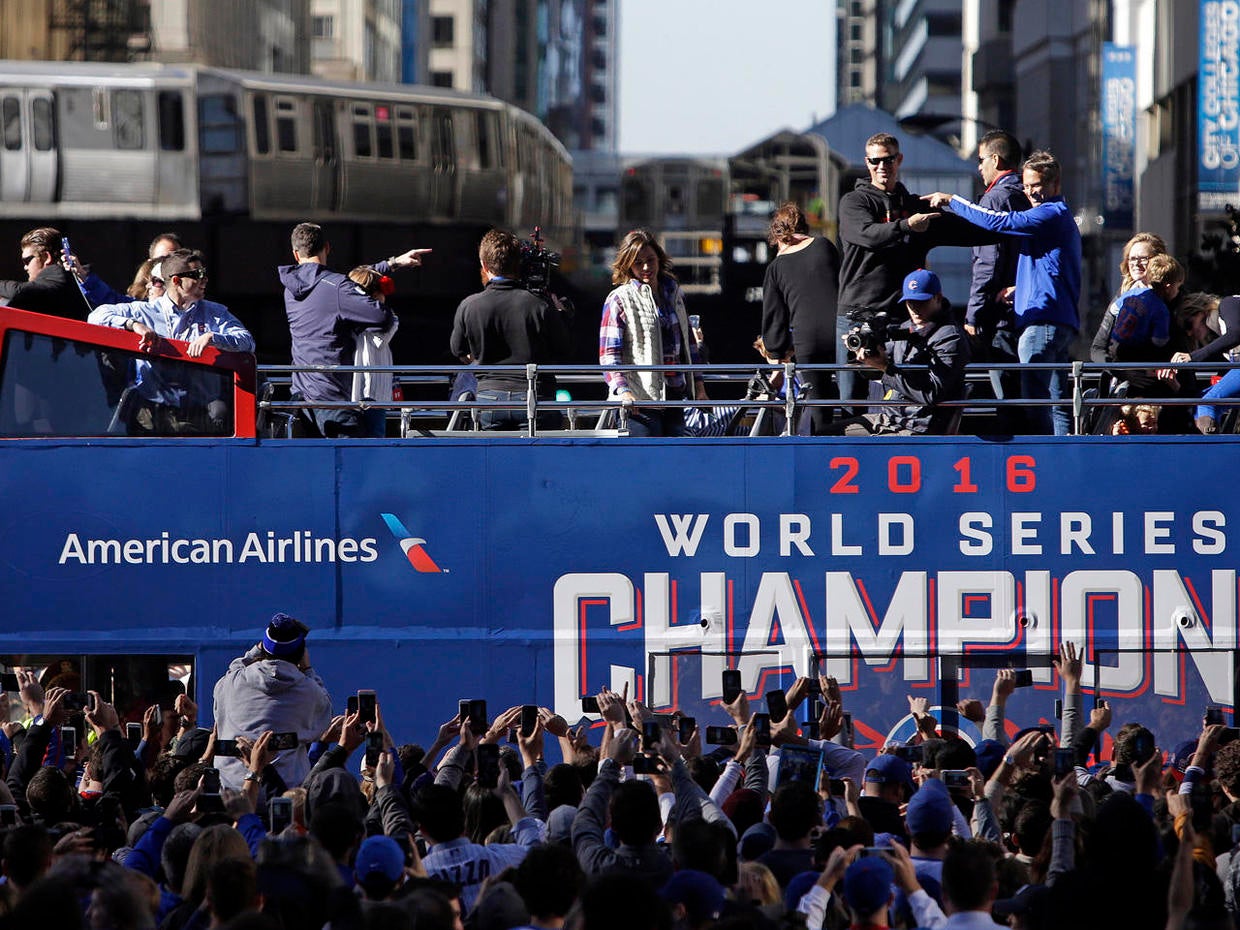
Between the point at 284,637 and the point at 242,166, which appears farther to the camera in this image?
the point at 242,166

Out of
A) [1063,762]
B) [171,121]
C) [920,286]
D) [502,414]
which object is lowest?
[1063,762]

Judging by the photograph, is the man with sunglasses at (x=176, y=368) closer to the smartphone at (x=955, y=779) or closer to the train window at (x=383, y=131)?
the smartphone at (x=955, y=779)

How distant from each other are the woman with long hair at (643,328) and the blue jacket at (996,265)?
5.99ft

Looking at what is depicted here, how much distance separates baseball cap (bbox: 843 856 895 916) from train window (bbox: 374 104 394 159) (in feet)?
92.7

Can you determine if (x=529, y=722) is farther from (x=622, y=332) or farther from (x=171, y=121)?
(x=171, y=121)

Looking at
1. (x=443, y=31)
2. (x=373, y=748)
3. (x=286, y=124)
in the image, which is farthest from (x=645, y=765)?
(x=443, y=31)

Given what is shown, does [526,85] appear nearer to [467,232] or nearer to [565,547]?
[467,232]

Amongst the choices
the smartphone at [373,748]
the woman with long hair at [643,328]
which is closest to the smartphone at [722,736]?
the smartphone at [373,748]

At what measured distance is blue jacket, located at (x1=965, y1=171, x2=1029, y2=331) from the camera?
38.1 feet

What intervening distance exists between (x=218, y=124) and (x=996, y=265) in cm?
2168

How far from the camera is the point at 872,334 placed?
11.0 metres

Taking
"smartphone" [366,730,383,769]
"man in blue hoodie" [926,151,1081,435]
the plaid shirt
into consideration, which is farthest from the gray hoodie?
"man in blue hoodie" [926,151,1081,435]

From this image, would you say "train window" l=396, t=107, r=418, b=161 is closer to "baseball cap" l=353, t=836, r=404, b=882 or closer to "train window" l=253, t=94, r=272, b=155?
"train window" l=253, t=94, r=272, b=155

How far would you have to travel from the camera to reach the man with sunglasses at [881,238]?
11.3 metres
